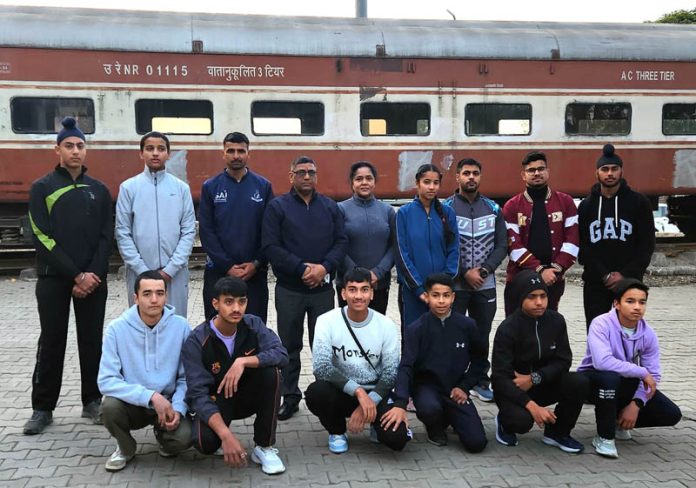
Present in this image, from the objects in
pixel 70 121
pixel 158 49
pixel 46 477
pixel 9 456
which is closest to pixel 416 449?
pixel 46 477

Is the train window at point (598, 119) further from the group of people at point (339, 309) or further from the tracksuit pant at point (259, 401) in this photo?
the tracksuit pant at point (259, 401)

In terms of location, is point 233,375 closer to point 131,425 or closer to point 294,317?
point 131,425

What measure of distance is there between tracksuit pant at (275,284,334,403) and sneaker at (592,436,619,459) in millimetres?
A: 1917

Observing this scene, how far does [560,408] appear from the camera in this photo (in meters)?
3.83

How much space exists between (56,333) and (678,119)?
972cm

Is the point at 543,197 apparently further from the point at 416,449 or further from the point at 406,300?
the point at 416,449

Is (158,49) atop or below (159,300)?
atop

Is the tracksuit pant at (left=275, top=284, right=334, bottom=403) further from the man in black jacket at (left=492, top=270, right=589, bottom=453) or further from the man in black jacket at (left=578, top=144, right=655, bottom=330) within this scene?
the man in black jacket at (left=578, top=144, right=655, bottom=330)

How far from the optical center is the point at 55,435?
3955mm

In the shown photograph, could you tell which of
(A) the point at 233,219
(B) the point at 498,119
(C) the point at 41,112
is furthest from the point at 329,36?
(A) the point at 233,219

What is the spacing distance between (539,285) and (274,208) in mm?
1834

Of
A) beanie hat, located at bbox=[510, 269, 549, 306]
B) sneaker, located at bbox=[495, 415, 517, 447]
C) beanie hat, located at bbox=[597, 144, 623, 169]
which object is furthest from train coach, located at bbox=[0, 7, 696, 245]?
sneaker, located at bbox=[495, 415, 517, 447]

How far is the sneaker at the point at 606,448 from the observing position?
369 centimetres

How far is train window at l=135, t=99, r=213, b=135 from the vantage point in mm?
8867
